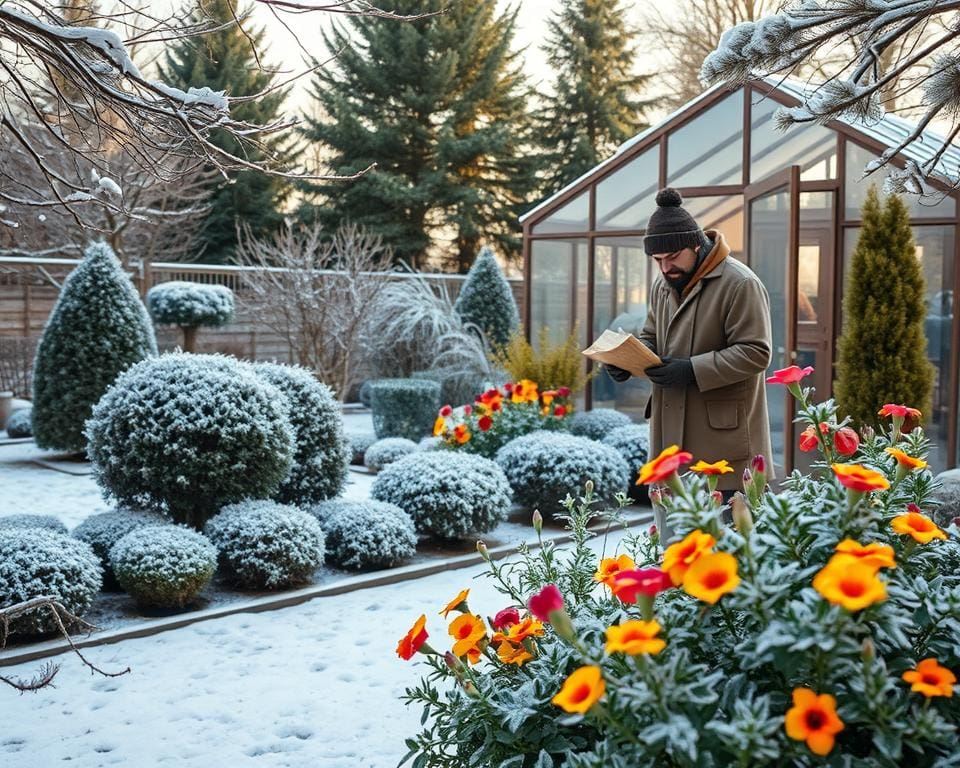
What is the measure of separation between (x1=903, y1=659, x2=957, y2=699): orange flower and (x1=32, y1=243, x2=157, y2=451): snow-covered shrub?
8.29 metres

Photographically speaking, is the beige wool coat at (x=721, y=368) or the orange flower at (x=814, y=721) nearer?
the orange flower at (x=814, y=721)

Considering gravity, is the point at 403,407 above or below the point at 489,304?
below

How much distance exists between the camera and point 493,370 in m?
11.7

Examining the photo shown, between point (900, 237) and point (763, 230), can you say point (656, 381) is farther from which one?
point (763, 230)

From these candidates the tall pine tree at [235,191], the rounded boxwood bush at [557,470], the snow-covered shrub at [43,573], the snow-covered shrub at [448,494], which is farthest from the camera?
the tall pine tree at [235,191]

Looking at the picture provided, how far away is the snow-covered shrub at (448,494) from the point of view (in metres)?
5.61

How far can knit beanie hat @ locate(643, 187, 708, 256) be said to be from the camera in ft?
11.6

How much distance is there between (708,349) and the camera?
12.2 ft

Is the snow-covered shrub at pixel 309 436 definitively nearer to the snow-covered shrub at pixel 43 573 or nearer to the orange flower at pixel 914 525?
the snow-covered shrub at pixel 43 573

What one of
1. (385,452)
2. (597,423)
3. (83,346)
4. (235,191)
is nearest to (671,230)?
(597,423)

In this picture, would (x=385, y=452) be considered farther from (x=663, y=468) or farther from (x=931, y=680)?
(x=931, y=680)

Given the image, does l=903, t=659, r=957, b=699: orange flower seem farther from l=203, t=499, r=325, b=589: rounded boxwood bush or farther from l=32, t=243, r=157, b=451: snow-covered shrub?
l=32, t=243, r=157, b=451: snow-covered shrub

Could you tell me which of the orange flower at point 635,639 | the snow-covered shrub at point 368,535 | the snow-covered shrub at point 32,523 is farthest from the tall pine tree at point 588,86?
the orange flower at point 635,639

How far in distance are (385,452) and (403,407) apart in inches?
55.6
